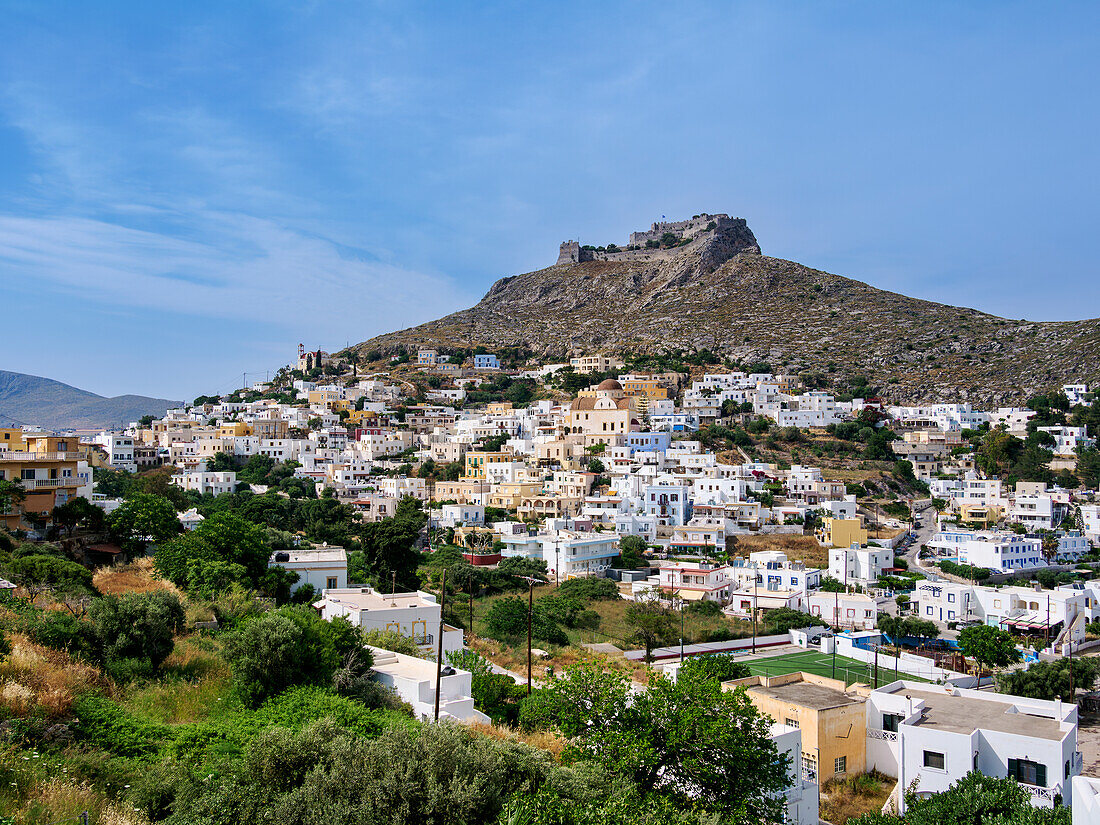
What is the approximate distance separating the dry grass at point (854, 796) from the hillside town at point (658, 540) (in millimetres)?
63

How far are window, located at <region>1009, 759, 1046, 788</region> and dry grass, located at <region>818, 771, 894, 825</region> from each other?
2.39 m

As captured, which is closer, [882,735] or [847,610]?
[882,735]

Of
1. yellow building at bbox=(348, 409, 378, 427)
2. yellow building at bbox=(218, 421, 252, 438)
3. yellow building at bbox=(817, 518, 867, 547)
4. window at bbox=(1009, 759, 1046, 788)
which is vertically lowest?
window at bbox=(1009, 759, 1046, 788)

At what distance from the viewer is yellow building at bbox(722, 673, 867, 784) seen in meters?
15.4

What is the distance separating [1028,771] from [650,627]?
13543 mm

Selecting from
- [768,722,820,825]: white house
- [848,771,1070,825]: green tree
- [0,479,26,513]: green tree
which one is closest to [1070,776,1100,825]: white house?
[848,771,1070,825]: green tree

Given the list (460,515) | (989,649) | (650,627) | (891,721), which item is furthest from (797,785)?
(460,515)

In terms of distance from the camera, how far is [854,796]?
15.4 metres

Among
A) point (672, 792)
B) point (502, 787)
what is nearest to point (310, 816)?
point (502, 787)

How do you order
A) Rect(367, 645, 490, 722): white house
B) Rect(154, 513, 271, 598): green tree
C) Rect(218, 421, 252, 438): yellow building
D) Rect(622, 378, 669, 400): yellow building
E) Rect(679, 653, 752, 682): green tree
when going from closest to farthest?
Rect(679, 653, 752, 682): green tree → Rect(367, 645, 490, 722): white house → Rect(154, 513, 271, 598): green tree → Rect(218, 421, 252, 438): yellow building → Rect(622, 378, 669, 400): yellow building

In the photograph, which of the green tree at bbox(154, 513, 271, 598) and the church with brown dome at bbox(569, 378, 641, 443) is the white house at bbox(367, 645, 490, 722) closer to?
the green tree at bbox(154, 513, 271, 598)

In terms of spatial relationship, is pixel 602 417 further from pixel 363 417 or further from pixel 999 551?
pixel 999 551

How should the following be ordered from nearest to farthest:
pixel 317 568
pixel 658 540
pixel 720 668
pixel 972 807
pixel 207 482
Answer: pixel 972 807 < pixel 720 668 < pixel 317 568 < pixel 658 540 < pixel 207 482

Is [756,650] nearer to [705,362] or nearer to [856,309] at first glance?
[705,362]
